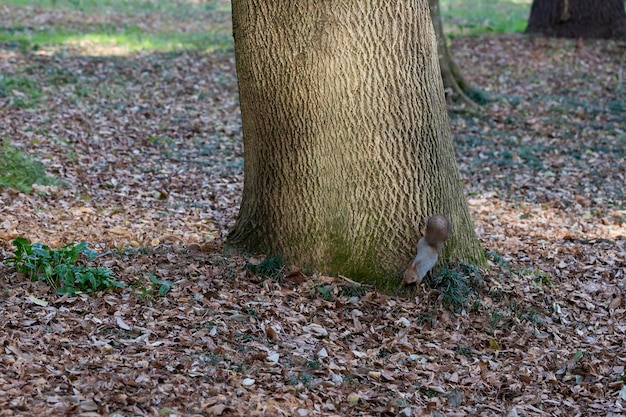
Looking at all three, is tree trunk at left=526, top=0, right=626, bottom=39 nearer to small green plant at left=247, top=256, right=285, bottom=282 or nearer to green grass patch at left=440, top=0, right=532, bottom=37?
green grass patch at left=440, top=0, right=532, bottom=37

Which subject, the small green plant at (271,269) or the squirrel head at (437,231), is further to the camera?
the small green plant at (271,269)

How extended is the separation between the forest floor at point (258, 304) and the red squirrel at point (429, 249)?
166 mm

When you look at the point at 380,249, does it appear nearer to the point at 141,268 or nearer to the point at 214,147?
the point at 141,268

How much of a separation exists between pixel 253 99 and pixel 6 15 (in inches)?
459

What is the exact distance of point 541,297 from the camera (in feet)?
18.0

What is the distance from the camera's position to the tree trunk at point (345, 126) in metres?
4.98

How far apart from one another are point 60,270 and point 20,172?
2.75 m

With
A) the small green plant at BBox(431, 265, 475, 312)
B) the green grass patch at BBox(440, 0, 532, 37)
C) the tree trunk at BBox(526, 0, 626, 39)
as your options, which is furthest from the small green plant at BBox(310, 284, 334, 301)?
the tree trunk at BBox(526, 0, 626, 39)

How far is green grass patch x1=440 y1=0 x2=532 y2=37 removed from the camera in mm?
16250

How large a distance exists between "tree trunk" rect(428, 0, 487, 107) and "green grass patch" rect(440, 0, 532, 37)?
3931 mm

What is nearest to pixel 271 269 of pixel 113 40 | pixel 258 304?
pixel 258 304

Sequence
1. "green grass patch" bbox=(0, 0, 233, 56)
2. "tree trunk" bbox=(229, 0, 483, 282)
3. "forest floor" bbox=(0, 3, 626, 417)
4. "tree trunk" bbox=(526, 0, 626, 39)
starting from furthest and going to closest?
1. "tree trunk" bbox=(526, 0, 626, 39)
2. "green grass patch" bbox=(0, 0, 233, 56)
3. "tree trunk" bbox=(229, 0, 483, 282)
4. "forest floor" bbox=(0, 3, 626, 417)

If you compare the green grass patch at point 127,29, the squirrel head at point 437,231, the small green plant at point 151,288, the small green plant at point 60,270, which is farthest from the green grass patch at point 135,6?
the squirrel head at point 437,231

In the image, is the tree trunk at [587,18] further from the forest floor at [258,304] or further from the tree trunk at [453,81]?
the forest floor at [258,304]
